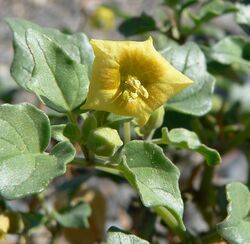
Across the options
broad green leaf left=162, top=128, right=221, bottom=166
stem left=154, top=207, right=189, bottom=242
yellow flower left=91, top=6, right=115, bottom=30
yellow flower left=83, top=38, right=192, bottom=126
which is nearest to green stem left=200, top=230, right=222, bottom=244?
stem left=154, top=207, right=189, bottom=242

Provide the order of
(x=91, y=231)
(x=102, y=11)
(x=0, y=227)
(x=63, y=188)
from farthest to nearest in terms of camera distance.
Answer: (x=102, y=11)
(x=91, y=231)
(x=63, y=188)
(x=0, y=227)

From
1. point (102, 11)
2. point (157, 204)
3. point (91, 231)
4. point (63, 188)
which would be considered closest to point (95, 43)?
point (157, 204)

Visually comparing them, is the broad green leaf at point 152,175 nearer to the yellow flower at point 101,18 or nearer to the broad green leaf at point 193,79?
the broad green leaf at point 193,79

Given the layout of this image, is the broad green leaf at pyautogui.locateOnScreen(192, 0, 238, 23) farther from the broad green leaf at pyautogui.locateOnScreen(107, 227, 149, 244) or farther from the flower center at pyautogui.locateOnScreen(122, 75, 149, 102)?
the broad green leaf at pyautogui.locateOnScreen(107, 227, 149, 244)

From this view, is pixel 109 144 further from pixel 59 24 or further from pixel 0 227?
pixel 59 24

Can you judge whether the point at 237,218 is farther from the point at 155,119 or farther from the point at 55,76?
the point at 55,76

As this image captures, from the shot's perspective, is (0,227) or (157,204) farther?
(0,227)
